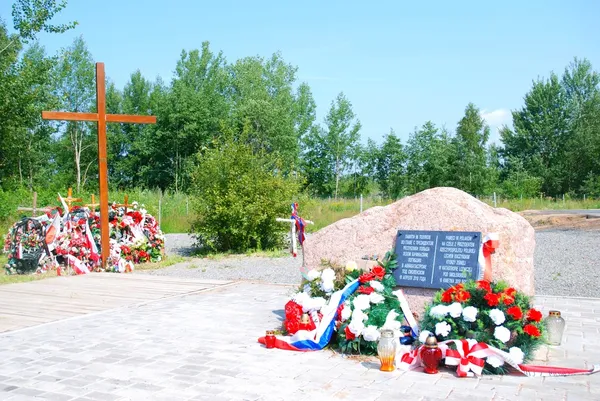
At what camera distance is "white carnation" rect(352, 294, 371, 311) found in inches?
237

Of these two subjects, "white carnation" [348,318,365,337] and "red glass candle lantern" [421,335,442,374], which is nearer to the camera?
"red glass candle lantern" [421,335,442,374]

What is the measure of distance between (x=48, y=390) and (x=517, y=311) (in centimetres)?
406

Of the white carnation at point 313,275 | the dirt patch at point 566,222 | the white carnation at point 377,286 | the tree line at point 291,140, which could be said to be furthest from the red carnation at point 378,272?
A: the tree line at point 291,140

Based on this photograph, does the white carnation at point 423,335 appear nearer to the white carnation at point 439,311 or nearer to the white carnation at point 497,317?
the white carnation at point 439,311

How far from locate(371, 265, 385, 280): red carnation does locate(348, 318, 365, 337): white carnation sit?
0.66m

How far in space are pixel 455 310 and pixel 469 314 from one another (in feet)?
0.42

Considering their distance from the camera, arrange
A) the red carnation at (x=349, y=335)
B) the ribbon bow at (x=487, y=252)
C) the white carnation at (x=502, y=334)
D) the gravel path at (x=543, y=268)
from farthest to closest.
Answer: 1. the gravel path at (x=543, y=268)
2. the ribbon bow at (x=487, y=252)
3. the red carnation at (x=349, y=335)
4. the white carnation at (x=502, y=334)

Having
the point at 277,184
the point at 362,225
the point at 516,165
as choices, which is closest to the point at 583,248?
the point at 277,184

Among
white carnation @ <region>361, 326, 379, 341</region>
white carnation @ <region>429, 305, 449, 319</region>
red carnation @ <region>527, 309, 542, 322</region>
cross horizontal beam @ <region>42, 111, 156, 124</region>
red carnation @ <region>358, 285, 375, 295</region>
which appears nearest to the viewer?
red carnation @ <region>527, 309, 542, 322</region>

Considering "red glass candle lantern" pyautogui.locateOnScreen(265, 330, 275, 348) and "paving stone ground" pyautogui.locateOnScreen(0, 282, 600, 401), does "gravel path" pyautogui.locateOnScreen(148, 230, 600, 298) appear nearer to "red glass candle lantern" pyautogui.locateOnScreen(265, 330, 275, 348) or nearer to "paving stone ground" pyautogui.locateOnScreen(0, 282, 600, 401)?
"paving stone ground" pyautogui.locateOnScreen(0, 282, 600, 401)

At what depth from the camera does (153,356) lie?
579cm

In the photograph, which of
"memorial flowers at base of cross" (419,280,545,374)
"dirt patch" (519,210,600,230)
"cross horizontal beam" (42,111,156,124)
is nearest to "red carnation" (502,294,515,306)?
"memorial flowers at base of cross" (419,280,545,374)

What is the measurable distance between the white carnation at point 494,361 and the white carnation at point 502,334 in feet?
0.59

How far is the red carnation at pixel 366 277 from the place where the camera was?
20.8 feet
